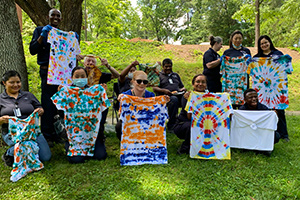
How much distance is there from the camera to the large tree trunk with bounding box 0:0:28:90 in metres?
4.13

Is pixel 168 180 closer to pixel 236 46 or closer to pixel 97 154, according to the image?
pixel 97 154

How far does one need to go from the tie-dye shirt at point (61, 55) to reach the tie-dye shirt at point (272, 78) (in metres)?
3.53

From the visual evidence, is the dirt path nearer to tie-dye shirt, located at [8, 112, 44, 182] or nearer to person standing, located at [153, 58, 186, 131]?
person standing, located at [153, 58, 186, 131]

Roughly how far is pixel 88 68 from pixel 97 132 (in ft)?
4.82

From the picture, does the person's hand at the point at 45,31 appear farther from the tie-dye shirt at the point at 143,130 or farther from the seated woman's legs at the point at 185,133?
the seated woman's legs at the point at 185,133

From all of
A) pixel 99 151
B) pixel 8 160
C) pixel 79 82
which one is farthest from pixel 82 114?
pixel 8 160

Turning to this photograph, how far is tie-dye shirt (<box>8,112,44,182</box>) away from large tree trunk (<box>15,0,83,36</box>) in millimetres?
3126

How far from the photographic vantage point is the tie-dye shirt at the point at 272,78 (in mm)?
4652

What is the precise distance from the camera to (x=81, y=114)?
3609 mm

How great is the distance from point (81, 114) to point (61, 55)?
4.18 feet

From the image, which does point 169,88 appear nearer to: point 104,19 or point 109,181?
point 109,181

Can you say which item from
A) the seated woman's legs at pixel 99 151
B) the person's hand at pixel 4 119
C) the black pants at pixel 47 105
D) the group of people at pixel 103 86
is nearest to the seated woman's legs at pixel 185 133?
the group of people at pixel 103 86

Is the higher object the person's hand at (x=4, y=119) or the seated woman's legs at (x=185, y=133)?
the person's hand at (x=4, y=119)

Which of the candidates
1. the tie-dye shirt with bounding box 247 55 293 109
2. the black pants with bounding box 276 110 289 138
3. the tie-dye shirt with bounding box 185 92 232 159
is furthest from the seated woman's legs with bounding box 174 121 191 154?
the black pants with bounding box 276 110 289 138
